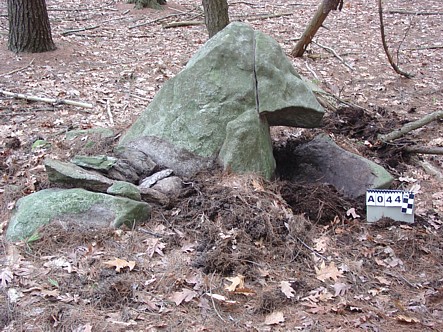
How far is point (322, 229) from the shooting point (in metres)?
4.74

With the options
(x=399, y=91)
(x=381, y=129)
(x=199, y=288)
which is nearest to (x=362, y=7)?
(x=399, y=91)

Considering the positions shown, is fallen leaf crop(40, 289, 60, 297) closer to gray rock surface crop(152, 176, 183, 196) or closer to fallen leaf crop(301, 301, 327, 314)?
gray rock surface crop(152, 176, 183, 196)

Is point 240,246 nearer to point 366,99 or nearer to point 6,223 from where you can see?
point 6,223

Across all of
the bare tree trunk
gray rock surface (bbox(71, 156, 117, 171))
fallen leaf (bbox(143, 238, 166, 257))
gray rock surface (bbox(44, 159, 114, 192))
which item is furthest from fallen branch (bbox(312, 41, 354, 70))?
fallen leaf (bbox(143, 238, 166, 257))

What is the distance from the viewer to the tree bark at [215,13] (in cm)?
817

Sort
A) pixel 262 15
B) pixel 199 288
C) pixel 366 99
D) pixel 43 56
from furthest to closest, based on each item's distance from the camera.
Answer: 1. pixel 262 15
2. pixel 43 56
3. pixel 366 99
4. pixel 199 288

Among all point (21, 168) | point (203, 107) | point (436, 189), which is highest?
point (203, 107)

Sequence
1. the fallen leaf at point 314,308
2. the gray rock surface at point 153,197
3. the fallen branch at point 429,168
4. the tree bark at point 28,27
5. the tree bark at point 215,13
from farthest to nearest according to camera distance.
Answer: the tree bark at point 28,27, the tree bark at point 215,13, the fallen branch at point 429,168, the gray rock surface at point 153,197, the fallen leaf at point 314,308

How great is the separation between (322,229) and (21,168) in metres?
3.60

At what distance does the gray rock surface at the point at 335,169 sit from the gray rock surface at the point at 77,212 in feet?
7.45

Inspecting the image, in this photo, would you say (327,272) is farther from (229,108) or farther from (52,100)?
(52,100)

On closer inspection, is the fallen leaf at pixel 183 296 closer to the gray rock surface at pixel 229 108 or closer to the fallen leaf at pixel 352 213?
the gray rock surface at pixel 229 108

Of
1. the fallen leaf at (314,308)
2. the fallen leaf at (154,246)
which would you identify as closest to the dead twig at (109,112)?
the fallen leaf at (154,246)

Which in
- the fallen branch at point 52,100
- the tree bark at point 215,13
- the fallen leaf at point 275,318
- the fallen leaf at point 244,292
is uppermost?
the tree bark at point 215,13
